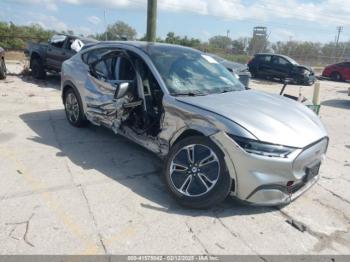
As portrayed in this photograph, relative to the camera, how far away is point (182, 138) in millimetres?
4113

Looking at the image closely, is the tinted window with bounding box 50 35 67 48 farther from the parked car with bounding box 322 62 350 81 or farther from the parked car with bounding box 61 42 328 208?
the parked car with bounding box 322 62 350 81

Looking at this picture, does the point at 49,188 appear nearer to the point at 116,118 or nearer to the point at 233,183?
the point at 116,118

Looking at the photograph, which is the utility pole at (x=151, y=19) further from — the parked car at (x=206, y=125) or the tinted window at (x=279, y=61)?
the tinted window at (x=279, y=61)

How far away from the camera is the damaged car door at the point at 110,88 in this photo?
4816 millimetres

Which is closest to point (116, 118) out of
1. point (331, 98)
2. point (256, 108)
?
point (256, 108)

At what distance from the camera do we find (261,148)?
342 centimetres

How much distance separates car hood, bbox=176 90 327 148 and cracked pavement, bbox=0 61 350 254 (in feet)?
2.91

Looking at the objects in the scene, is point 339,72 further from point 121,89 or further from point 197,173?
point 197,173

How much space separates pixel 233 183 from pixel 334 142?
4.24 meters

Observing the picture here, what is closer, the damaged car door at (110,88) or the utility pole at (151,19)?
the damaged car door at (110,88)

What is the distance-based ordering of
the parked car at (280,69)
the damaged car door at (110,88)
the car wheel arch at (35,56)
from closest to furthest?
the damaged car door at (110,88), the car wheel arch at (35,56), the parked car at (280,69)

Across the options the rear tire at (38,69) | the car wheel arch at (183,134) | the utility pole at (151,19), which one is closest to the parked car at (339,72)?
the utility pole at (151,19)

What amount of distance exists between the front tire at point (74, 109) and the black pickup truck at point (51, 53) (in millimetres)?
5172

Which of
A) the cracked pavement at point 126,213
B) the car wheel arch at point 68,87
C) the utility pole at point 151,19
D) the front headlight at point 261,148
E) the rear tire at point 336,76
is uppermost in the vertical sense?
the utility pole at point 151,19
